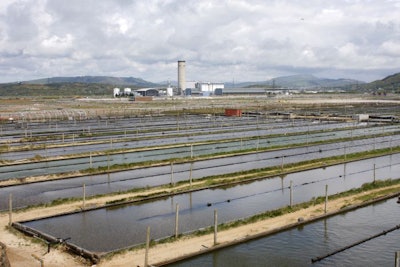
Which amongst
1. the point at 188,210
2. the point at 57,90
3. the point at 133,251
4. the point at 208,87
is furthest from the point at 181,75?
the point at 133,251

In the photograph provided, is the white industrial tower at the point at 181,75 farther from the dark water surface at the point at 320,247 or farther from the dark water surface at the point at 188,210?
the dark water surface at the point at 320,247

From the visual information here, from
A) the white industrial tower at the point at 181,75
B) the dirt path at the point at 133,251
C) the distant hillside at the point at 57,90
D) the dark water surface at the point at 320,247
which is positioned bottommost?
the dark water surface at the point at 320,247

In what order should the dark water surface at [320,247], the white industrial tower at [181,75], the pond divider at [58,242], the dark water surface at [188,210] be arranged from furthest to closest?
the white industrial tower at [181,75] < the dark water surface at [188,210] < the dark water surface at [320,247] < the pond divider at [58,242]

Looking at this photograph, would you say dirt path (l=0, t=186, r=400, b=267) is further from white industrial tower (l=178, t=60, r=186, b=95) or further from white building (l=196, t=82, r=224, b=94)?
white building (l=196, t=82, r=224, b=94)

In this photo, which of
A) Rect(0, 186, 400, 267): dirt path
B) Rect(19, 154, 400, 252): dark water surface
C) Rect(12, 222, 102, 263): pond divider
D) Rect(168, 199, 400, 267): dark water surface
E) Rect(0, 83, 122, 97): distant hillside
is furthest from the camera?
Rect(0, 83, 122, 97): distant hillside

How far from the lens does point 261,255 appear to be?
12.4 m

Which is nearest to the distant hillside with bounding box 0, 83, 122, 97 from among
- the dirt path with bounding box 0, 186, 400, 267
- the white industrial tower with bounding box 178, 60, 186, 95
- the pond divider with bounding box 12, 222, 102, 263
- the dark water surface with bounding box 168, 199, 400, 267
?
the white industrial tower with bounding box 178, 60, 186, 95

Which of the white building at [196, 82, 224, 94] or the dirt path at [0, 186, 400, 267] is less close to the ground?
the white building at [196, 82, 224, 94]

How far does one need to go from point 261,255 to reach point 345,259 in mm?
2162

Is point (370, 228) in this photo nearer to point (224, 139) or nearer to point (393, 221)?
point (393, 221)

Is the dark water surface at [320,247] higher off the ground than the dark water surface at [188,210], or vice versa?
the dark water surface at [188,210]

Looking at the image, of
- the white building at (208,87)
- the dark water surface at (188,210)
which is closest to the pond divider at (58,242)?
the dark water surface at (188,210)

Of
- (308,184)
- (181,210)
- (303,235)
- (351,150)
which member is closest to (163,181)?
(181,210)

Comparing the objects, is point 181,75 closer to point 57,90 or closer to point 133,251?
point 57,90
